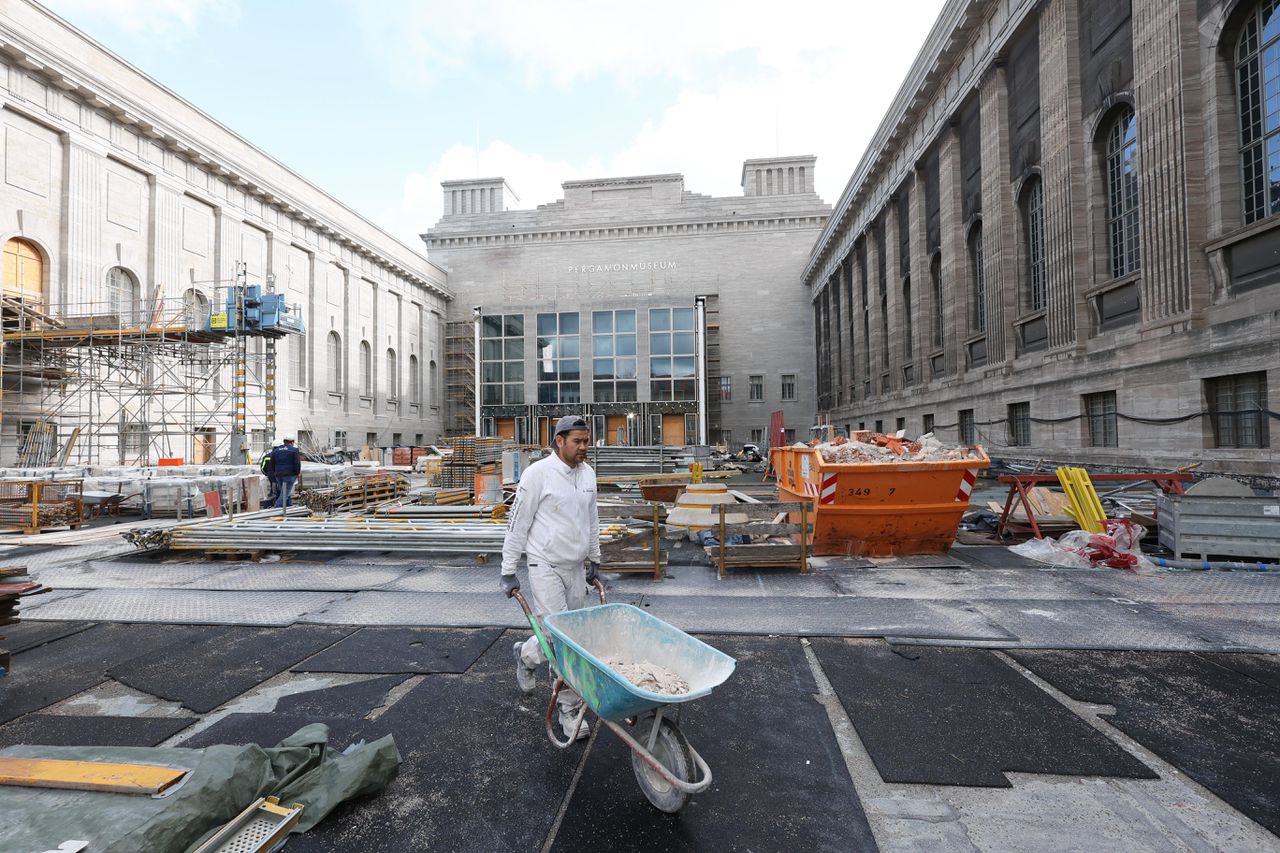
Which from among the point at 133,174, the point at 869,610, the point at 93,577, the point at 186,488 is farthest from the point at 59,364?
the point at 869,610

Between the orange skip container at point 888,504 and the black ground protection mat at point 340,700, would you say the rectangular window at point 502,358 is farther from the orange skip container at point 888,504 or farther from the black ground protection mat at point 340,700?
the black ground protection mat at point 340,700

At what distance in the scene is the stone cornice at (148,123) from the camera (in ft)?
64.8

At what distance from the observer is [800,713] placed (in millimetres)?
3879

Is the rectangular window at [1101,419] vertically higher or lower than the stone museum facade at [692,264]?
lower

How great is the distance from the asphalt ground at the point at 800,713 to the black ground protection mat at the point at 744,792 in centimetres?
1

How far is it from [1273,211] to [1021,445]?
29.5 ft

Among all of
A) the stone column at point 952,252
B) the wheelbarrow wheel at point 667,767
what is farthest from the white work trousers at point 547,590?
the stone column at point 952,252

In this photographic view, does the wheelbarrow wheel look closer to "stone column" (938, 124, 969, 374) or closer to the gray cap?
the gray cap

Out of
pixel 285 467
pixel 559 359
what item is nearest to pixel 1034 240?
pixel 285 467

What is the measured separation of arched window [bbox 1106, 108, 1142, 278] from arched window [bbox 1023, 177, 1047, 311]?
2720 millimetres

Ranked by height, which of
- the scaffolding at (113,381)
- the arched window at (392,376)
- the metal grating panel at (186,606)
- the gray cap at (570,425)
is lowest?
the metal grating panel at (186,606)

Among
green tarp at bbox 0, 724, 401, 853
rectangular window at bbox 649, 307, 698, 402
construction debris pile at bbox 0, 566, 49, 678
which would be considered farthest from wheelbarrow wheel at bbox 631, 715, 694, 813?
rectangular window at bbox 649, 307, 698, 402

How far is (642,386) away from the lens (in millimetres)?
34094

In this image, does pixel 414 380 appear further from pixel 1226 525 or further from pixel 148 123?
pixel 1226 525
